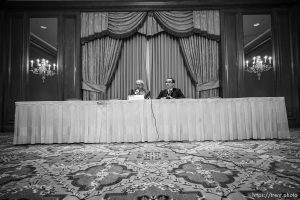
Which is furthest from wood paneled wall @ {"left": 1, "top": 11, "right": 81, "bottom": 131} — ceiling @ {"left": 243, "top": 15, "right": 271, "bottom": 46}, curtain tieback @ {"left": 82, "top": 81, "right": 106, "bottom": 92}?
ceiling @ {"left": 243, "top": 15, "right": 271, "bottom": 46}

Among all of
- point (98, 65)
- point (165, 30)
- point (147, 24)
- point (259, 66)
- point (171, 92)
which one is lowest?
point (171, 92)

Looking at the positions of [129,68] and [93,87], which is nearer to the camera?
[93,87]

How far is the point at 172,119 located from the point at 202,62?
2839mm

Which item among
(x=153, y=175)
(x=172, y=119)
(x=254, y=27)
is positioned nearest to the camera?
(x=153, y=175)

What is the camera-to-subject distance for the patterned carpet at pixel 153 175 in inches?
46.2

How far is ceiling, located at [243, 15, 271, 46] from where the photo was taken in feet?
17.7

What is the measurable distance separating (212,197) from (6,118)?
5.96m

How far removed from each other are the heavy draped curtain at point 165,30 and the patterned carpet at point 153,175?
3.21 metres

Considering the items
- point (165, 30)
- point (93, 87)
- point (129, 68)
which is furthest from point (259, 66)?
point (93, 87)

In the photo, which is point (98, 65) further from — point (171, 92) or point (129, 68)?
point (171, 92)

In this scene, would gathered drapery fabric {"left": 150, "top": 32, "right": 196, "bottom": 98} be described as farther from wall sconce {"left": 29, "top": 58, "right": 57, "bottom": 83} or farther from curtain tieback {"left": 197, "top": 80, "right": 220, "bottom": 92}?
wall sconce {"left": 29, "top": 58, "right": 57, "bottom": 83}

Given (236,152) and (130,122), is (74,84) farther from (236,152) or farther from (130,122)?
(236,152)

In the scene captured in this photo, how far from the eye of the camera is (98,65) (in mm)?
5152

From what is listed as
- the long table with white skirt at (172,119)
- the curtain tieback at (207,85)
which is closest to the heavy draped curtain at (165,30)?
the curtain tieback at (207,85)
